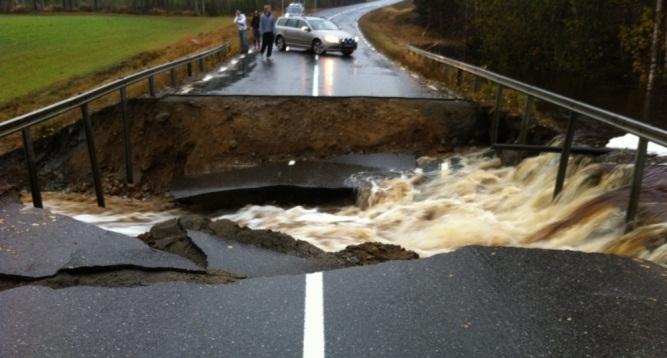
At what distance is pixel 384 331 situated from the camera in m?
4.10

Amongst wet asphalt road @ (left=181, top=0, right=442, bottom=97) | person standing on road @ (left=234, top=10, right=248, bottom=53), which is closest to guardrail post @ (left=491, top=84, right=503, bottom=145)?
wet asphalt road @ (left=181, top=0, right=442, bottom=97)

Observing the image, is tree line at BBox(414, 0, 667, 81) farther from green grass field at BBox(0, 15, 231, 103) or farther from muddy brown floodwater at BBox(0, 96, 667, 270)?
green grass field at BBox(0, 15, 231, 103)

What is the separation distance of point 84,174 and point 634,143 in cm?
953

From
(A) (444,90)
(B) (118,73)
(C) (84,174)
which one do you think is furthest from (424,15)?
(C) (84,174)

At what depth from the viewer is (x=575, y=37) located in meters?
35.7

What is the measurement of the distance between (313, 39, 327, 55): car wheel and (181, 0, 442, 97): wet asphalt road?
206cm

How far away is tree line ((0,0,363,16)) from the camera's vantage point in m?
74.8

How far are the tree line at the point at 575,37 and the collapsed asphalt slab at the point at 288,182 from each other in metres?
21.6

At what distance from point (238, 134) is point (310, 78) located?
21.2 feet

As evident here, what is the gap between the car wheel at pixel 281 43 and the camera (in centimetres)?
3105

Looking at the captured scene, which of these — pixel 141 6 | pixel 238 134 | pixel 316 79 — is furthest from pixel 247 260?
pixel 141 6

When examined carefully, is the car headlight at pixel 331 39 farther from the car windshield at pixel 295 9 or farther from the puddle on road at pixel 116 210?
the car windshield at pixel 295 9

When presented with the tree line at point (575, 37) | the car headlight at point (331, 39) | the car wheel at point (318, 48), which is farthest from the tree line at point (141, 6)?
the car headlight at point (331, 39)

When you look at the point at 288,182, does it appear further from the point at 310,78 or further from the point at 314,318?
the point at 310,78
